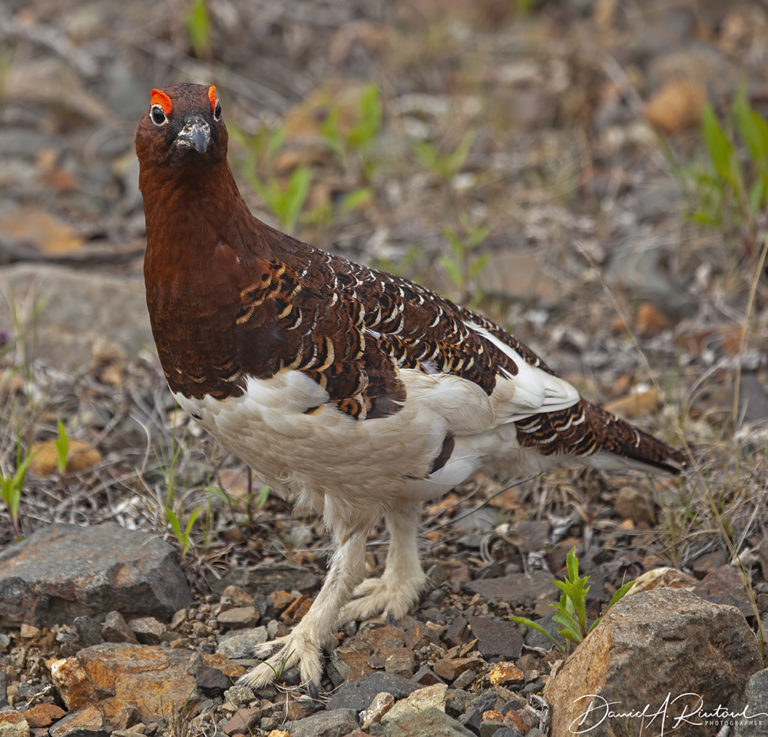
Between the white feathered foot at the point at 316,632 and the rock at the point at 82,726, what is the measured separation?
49 cm

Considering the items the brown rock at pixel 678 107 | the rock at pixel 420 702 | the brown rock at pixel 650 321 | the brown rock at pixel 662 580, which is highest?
the brown rock at pixel 678 107

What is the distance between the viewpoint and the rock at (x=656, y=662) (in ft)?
9.34

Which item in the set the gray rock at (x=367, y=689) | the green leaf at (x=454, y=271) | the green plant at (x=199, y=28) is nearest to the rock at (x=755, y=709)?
the gray rock at (x=367, y=689)

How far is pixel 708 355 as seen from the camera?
18.1 feet

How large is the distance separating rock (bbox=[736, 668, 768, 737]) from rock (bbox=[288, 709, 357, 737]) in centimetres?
114

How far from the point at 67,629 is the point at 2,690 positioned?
313mm

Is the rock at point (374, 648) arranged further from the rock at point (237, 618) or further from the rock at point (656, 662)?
the rock at point (656, 662)

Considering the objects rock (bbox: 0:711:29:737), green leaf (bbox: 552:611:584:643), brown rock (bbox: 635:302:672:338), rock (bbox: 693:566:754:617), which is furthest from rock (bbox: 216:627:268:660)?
brown rock (bbox: 635:302:672:338)

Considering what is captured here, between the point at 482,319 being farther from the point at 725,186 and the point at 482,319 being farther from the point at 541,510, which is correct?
the point at 725,186

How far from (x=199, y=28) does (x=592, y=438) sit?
16.6ft

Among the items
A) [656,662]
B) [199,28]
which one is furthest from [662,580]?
[199,28]

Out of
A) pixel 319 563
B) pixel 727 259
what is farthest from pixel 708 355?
pixel 319 563

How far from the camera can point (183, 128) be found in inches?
125
